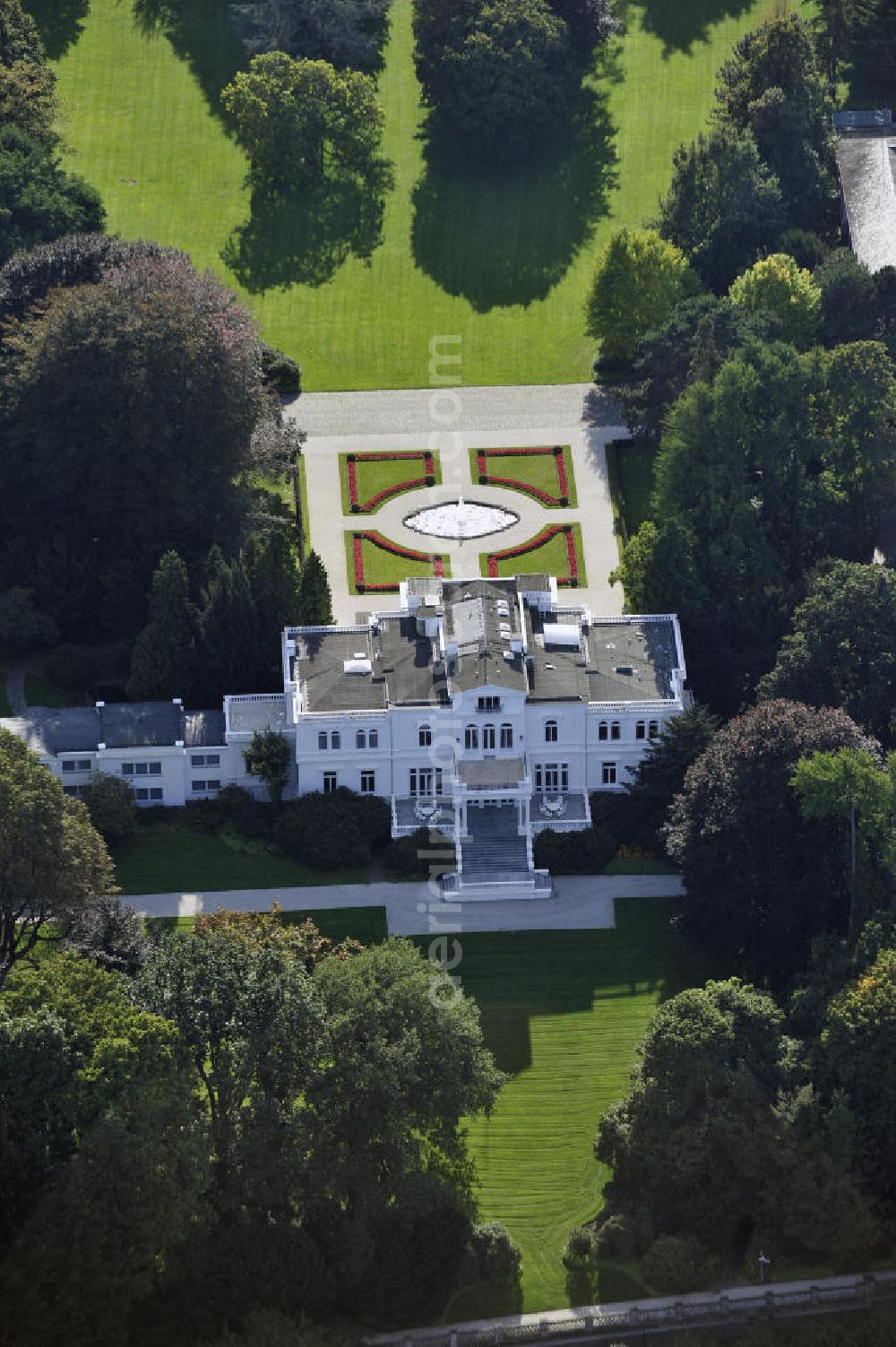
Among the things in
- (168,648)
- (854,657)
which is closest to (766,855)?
(854,657)

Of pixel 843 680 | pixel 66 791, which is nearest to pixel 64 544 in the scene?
pixel 66 791

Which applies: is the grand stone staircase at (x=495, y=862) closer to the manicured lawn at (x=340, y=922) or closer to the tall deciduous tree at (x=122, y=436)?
the manicured lawn at (x=340, y=922)

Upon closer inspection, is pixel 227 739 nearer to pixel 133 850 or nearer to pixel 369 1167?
pixel 133 850

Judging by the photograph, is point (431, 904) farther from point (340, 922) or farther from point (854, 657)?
point (854, 657)

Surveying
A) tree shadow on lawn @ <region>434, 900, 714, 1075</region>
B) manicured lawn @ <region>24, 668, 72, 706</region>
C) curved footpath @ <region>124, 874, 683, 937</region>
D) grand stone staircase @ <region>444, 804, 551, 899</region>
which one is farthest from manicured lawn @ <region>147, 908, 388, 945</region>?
manicured lawn @ <region>24, 668, 72, 706</region>

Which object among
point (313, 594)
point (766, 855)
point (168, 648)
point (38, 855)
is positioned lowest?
point (766, 855)

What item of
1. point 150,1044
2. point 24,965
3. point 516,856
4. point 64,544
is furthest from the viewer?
point 64,544
